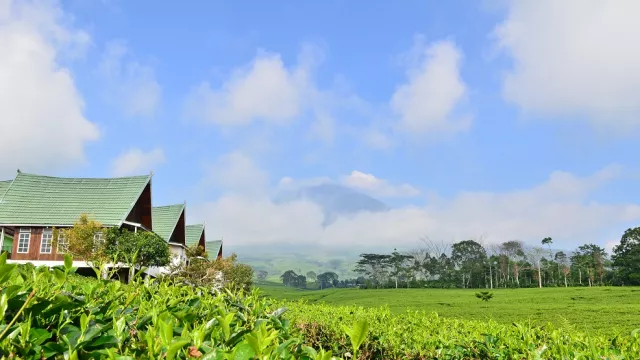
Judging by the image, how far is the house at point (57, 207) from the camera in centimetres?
2470

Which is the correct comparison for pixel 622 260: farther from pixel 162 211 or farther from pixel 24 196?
pixel 24 196

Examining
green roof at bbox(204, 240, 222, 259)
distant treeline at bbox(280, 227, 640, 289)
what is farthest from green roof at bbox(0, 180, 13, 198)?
distant treeline at bbox(280, 227, 640, 289)

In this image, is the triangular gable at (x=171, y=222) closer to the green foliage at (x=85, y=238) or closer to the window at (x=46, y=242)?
the window at (x=46, y=242)

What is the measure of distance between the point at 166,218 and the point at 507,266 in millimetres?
52172

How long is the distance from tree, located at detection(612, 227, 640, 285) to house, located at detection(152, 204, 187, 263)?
152 feet

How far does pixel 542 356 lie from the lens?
271 cm

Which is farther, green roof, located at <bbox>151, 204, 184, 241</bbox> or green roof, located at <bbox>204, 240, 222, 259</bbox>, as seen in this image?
green roof, located at <bbox>204, 240, 222, 259</bbox>

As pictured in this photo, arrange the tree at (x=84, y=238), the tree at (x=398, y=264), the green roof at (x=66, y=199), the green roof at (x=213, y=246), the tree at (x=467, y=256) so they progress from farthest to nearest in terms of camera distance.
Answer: the tree at (x=398, y=264) < the tree at (x=467, y=256) < the green roof at (x=213, y=246) < the green roof at (x=66, y=199) < the tree at (x=84, y=238)

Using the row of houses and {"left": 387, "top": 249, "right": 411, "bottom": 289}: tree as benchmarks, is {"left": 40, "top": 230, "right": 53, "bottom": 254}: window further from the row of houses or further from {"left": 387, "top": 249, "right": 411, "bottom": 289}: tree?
{"left": 387, "top": 249, "right": 411, "bottom": 289}: tree

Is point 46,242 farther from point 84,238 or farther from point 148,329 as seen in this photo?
point 148,329

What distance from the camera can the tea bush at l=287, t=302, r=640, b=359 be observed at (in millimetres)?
2803

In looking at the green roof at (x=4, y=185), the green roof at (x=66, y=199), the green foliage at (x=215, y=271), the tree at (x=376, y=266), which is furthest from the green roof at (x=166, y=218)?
the tree at (x=376, y=266)

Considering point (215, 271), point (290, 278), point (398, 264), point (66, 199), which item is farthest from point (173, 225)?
point (290, 278)

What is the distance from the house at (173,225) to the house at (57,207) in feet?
12.1
